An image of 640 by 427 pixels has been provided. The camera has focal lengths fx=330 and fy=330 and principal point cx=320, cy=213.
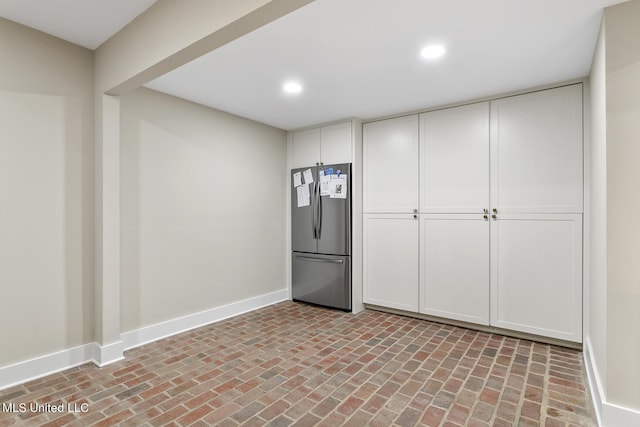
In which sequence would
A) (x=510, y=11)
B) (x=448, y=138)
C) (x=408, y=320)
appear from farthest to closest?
(x=408, y=320), (x=448, y=138), (x=510, y=11)

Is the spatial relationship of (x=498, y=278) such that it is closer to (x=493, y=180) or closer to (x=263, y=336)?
(x=493, y=180)

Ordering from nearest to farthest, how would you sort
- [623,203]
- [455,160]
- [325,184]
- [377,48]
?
1. [623,203]
2. [377,48]
3. [455,160]
4. [325,184]

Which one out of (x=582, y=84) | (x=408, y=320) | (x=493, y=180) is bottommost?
(x=408, y=320)

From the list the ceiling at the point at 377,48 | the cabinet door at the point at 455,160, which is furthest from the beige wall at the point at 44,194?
the cabinet door at the point at 455,160

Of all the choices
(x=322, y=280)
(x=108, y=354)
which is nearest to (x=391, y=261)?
(x=322, y=280)

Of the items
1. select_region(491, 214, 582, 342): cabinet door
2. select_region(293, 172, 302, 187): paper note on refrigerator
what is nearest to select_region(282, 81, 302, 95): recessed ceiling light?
select_region(293, 172, 302, 187): paper note on refrigerator

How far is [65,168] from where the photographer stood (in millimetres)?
2535

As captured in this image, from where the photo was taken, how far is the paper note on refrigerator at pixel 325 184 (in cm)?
417

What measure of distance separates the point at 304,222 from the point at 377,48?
8.35 ft

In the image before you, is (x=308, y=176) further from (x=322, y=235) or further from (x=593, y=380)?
(x=593, y=380)

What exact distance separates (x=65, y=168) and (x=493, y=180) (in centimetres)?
374

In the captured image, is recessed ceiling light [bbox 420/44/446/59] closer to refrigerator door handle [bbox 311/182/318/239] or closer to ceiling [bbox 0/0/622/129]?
ceiling [bbox 0/0/622/129]

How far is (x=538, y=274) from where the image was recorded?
3.03m

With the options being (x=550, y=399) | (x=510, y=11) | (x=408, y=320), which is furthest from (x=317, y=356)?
(x=510, y=11)
